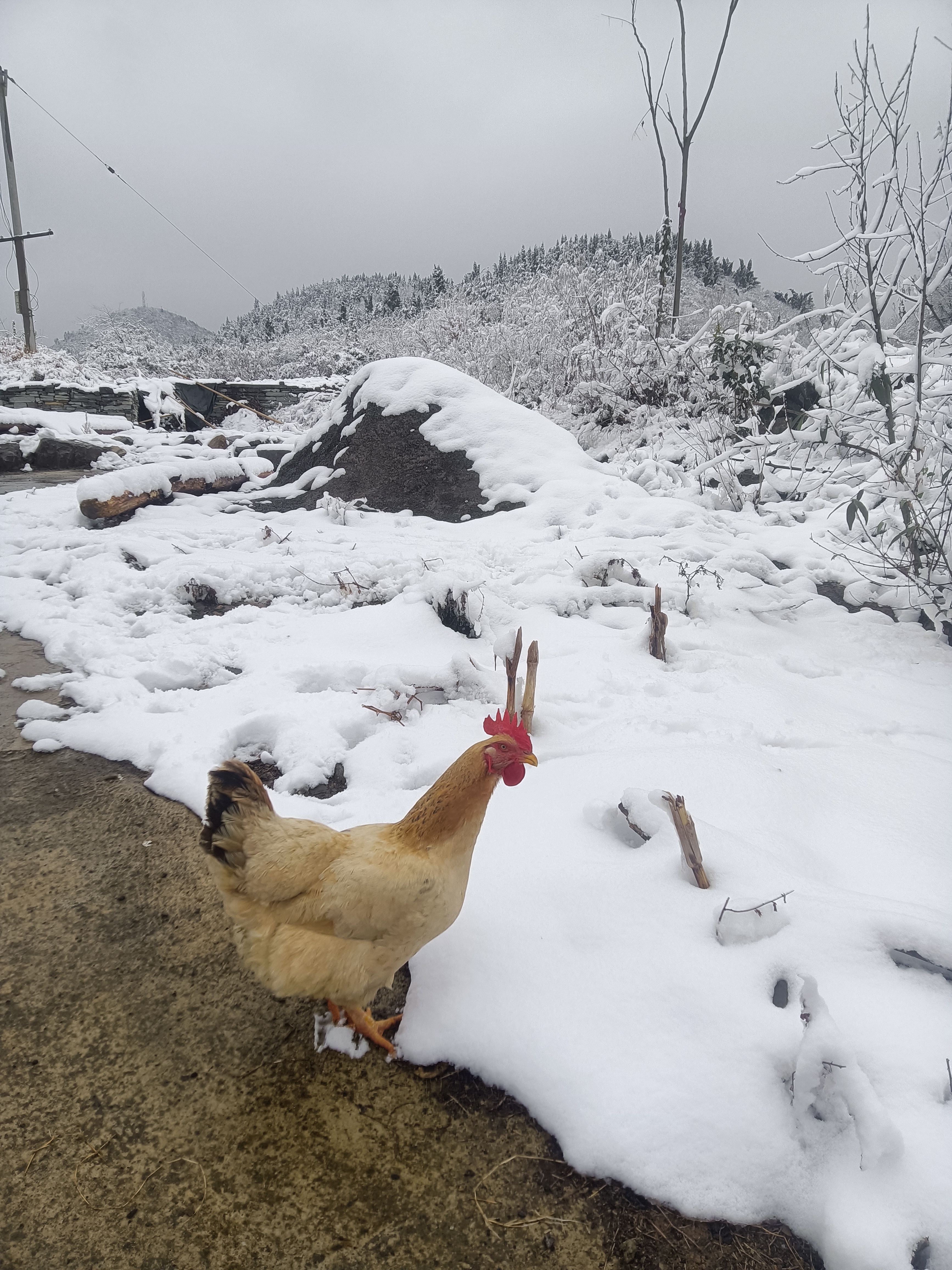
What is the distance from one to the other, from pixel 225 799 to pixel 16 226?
75.5 ft

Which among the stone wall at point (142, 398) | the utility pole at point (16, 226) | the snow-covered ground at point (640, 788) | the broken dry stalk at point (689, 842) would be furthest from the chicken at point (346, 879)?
the utility pole at point (16, 226)

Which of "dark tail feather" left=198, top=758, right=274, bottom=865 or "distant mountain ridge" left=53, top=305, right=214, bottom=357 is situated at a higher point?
"distant mountain ridge" left=53, top=305, right=214, bottom=357

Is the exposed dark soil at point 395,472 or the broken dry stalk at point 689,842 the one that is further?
the exposed dark soil at point 395,472

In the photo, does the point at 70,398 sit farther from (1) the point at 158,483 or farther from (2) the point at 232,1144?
(2) the point at 232,1144

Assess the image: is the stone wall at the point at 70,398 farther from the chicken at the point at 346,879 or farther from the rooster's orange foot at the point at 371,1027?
the rooster's orange foot at the point at 371,1027

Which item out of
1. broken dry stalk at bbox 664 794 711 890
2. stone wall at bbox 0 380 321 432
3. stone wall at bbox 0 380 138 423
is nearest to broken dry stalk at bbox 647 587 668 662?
broken dry stalk at bbox 664 794 711 890

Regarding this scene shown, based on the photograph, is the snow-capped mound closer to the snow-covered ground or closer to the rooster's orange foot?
the snow-covered ground

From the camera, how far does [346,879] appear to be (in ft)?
5.13

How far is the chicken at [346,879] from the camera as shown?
1.55 metres

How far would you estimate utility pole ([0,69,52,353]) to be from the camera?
654 inches

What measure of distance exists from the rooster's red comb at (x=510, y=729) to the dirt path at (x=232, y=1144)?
86cm

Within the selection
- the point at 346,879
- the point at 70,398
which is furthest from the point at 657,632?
the point at 70,398

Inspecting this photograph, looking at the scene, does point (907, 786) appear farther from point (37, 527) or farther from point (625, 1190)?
point (37, 527)

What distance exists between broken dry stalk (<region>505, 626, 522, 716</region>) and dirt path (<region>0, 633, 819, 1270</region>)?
132 cm
